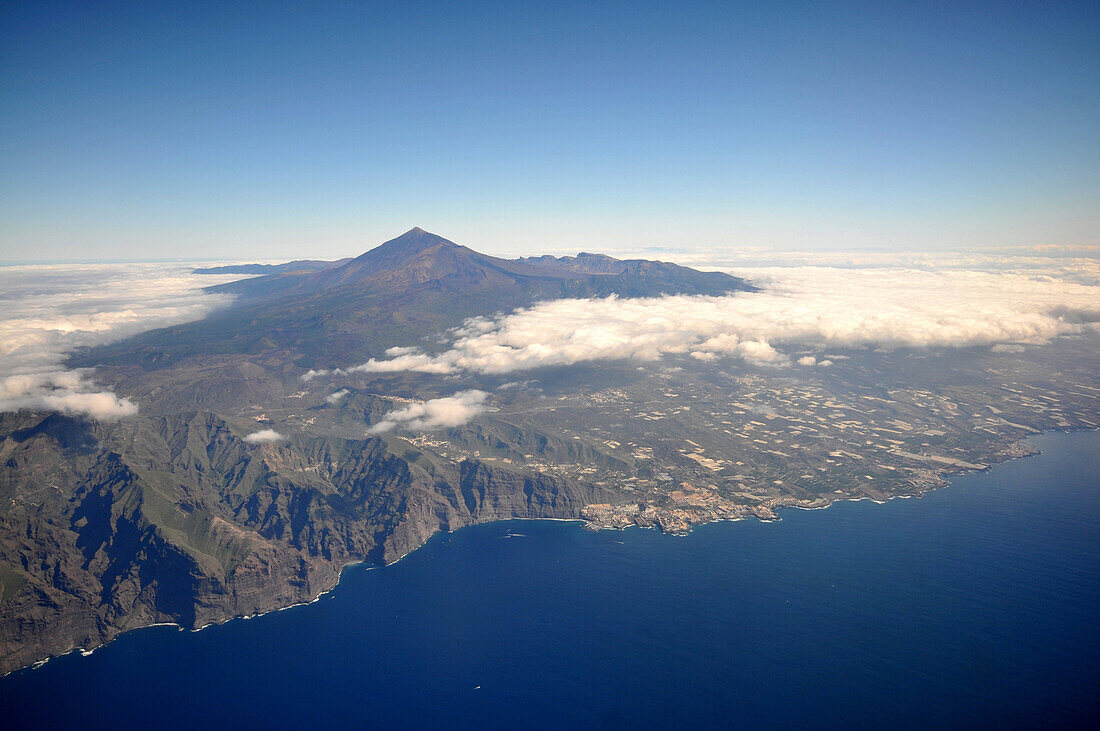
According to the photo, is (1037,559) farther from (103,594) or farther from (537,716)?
(103,594)

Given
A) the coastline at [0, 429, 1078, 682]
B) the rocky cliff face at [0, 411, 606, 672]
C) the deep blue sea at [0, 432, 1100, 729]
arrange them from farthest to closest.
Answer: the rocky cliff face at [0, 411, 606, 672]
the coastline at [0, 429, 1078, 682]
the deep blue sea at [0, 432, 1100, 729]

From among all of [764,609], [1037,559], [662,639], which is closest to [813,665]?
[764,609]

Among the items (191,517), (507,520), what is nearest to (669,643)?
(507,520)

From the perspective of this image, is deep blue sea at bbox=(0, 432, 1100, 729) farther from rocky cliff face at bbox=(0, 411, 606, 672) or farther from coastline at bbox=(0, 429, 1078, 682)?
rocky cliff face at bbox=(0, 411, 606, 672)

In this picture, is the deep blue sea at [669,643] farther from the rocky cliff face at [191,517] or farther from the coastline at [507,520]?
the rocky cliff face at [191,517]

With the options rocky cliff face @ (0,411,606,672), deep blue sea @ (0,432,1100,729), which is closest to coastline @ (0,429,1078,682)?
rocky cliff face @ (0,411,606,672)

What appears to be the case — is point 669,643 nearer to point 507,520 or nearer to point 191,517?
→ point 507,520

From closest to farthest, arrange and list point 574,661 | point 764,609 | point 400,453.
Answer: point 574,661
point 764,609
point 400,453
